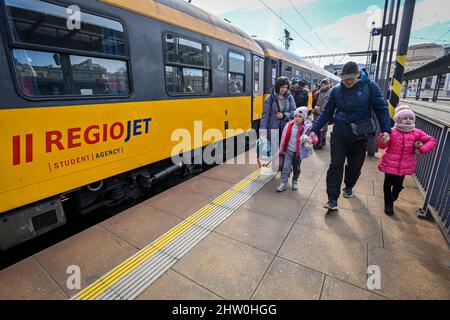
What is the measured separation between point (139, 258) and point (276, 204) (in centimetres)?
213

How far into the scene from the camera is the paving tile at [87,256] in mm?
2303

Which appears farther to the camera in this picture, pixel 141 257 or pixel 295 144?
pixel 295 144

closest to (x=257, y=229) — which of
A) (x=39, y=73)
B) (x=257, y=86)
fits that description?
(x=39, y=73)

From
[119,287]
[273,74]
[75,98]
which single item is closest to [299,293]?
[119,287]

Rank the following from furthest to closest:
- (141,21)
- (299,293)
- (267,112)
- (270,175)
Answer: (270,175)
(267,112)
(141,21)
(299,293)

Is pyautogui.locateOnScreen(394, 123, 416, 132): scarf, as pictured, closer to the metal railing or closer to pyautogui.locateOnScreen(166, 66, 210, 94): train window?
the metal railing

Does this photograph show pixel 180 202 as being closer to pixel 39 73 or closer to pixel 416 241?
pixel 39 73

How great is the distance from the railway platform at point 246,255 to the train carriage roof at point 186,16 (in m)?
2.83

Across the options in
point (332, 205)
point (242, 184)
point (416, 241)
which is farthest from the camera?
point (242, 184)

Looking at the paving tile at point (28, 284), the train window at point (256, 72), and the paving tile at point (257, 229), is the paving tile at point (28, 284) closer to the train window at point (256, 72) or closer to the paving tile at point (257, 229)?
the paving tile at point (257, 229)

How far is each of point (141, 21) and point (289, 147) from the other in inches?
117

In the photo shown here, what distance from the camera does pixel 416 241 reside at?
107 inches

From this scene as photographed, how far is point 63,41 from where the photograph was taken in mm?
2502

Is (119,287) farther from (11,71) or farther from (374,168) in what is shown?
(374,168)
